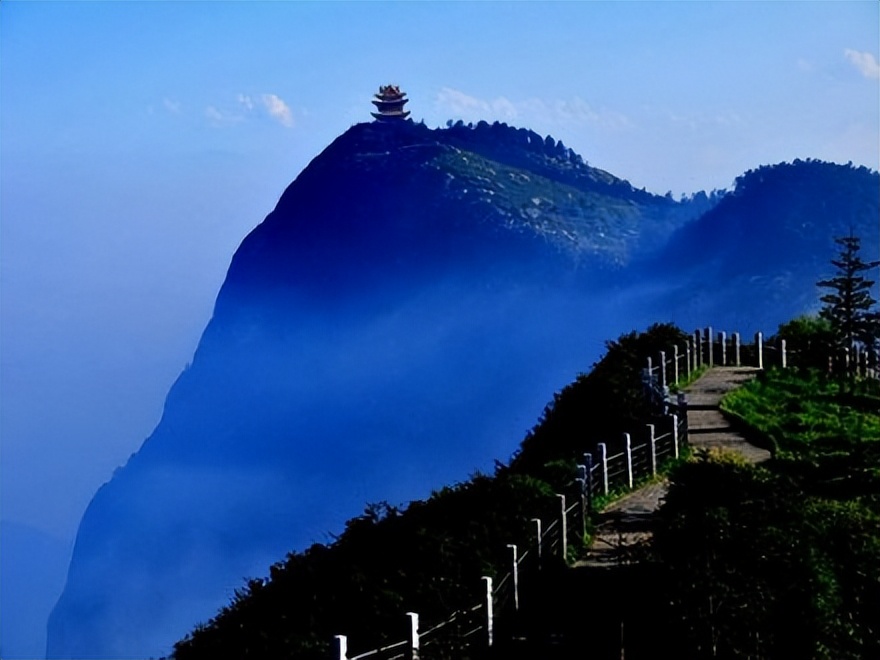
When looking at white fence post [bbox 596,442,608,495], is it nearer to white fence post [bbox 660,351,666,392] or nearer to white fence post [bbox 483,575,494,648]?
white fence post [bbox 483,575,494,648]

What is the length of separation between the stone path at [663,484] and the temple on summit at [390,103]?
26.4ft

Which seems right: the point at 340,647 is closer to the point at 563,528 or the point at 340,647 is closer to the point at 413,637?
the point at 413,637

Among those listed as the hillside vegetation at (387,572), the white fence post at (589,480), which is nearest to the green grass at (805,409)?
the hillside vegetation at (387,572)

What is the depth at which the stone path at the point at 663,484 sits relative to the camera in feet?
56.1

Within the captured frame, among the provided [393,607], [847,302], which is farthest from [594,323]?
[393,607]

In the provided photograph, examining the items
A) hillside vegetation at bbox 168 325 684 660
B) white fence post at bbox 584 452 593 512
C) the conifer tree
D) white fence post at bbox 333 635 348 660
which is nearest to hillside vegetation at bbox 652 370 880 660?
hillside vegetation at bbox 168 325 684 660

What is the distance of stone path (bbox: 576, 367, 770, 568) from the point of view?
56.1 ft

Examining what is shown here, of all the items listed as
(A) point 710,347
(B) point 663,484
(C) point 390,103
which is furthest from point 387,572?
(A) point 710,347

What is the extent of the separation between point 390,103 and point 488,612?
14.0 meters

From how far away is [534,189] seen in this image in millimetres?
34531

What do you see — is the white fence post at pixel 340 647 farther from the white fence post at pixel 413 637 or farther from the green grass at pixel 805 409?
the green grass at pixel 805 409

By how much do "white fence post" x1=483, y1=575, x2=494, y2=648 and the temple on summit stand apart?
44.1 ft

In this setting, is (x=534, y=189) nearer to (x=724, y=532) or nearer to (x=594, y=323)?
(x=594, y=323)

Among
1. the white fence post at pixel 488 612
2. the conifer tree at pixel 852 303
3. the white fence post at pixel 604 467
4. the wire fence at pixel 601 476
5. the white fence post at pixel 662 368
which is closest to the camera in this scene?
the wire fence at pixel 601 476
